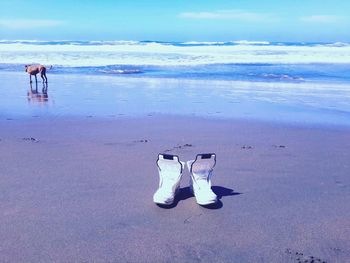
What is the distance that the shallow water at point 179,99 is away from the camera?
28.1 feet

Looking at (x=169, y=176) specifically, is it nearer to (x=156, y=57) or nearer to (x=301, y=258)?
(x=301, y=258)

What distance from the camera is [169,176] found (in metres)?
3.97

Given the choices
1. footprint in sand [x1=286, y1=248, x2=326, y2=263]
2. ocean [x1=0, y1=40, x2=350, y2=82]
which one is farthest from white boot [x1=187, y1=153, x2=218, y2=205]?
ocean [x1=0, y1=40, x2=350, y2=82]

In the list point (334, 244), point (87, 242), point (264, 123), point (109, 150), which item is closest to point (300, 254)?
point (334, 244)

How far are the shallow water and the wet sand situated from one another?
187 centimetres

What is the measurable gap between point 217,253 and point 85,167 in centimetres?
233

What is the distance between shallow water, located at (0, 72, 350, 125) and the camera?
858 centimetres

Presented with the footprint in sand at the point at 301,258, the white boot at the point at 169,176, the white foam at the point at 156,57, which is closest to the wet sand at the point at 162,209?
the footprint in sand at the point at 301,258

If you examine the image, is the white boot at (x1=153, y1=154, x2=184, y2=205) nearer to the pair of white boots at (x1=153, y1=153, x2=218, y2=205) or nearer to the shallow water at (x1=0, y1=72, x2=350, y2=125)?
the pair of white boots at (x1=153, y1=153, x2=218, y2=205)

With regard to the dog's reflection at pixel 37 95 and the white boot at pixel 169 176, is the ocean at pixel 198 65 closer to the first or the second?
the dog's reflection at pixel 37 95

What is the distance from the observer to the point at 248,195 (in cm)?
408

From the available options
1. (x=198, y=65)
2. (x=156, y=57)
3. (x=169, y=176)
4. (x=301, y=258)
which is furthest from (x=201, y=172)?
(x=156, y=57)

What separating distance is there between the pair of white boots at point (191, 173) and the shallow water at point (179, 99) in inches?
175

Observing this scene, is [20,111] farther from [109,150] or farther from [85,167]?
[85,167]
